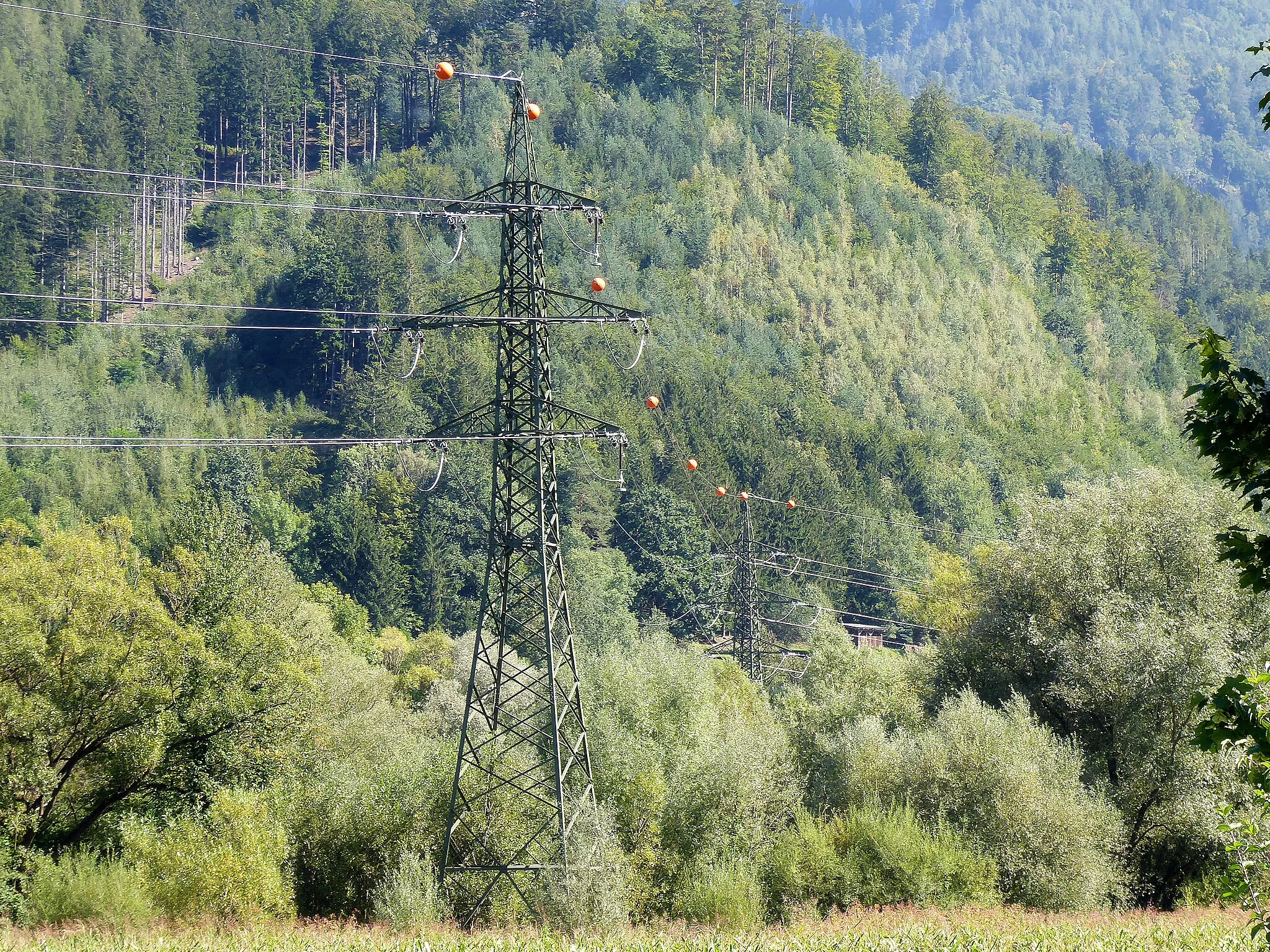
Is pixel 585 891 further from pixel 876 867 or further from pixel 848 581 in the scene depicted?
pixel 848 581

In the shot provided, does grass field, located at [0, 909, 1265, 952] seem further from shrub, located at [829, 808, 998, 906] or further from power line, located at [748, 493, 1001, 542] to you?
power line, located at [748, 493, 1001, 542]

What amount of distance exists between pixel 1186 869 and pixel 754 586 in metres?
36.4

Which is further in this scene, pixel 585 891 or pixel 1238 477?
pixel 585 891

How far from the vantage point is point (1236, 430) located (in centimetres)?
1348

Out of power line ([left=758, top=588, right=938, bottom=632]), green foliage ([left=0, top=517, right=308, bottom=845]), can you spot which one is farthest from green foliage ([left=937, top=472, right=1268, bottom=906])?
power line ([left=758, top=588, right=938, bottom=632])

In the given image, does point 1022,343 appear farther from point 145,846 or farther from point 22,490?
point 145,846

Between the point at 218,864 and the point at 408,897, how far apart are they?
4829 mm

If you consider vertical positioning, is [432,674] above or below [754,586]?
below

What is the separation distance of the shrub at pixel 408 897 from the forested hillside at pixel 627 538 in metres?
0.11

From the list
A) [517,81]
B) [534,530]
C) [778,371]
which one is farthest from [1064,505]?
[778,371]

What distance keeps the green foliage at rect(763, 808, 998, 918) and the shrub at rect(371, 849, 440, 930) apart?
9.56 metres

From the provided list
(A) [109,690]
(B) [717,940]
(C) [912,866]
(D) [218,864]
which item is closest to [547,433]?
(B) [717,940]

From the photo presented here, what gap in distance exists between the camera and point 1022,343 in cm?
18200

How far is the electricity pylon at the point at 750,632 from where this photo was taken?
75.6 meters
